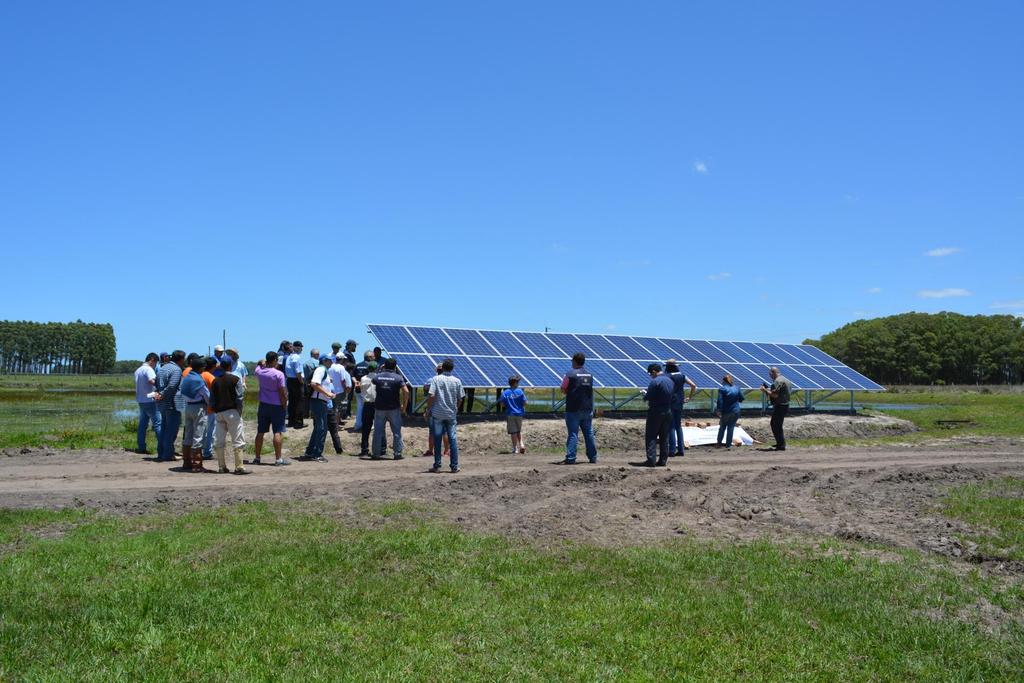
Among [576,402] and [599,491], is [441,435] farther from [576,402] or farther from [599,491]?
[599,491]

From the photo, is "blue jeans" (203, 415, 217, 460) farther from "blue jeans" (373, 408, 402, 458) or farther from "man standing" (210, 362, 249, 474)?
"blue jeans" (373, 408, 402, 458)

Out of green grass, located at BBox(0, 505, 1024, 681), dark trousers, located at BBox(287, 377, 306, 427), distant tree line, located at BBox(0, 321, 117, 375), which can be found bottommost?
green grass, located at BBox(0, 505, 1024, 681)

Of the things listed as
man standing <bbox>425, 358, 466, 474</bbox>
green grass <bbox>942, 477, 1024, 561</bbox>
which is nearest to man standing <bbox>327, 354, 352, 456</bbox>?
man standing <bbox>425, 358, 466, 474</bbox>

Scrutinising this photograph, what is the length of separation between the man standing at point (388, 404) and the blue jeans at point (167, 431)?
3688 millimetres

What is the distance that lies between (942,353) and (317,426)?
115759 millimetres

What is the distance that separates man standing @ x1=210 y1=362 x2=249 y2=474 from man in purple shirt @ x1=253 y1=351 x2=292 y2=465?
583 mm

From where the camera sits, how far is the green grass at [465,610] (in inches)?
207

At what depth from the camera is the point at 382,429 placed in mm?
15852

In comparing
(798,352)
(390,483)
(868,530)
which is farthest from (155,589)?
(798,352)

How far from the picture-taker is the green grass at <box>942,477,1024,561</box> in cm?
846

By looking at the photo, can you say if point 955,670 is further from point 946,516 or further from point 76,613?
point 76,613

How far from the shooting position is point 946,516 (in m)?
10.2

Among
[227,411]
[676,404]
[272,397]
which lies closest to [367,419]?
[272,397]

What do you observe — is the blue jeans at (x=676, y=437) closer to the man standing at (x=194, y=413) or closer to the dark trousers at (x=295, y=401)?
the dark trousers at (x=295, y=401)
